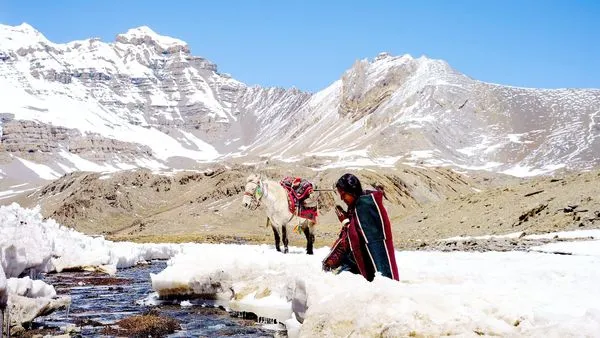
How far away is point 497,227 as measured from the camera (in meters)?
32.7

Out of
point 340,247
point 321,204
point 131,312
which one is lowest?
point 131,312

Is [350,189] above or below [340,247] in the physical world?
above

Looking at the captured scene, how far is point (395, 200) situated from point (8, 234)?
66514 millimetres

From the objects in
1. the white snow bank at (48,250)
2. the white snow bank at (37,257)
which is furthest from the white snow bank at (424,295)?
the white snow bank at (48,250)

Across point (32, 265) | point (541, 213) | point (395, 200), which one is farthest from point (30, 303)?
point (395, 200)

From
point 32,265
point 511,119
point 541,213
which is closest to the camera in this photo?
point 32,265

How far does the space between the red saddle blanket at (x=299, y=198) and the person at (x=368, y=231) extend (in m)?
9.81

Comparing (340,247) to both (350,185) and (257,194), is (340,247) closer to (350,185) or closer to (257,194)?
(350,185)

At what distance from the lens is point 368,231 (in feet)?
27.3

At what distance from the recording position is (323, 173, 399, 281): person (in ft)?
27.2

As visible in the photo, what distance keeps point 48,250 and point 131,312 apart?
6193 mm

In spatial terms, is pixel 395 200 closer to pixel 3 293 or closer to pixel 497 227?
pixel 497 227

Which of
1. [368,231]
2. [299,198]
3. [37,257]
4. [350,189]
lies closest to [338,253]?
[368,231]

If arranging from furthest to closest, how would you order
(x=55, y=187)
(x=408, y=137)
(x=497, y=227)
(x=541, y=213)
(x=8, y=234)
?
1. (x=408, y=137)
2. (x=55, y=187)
3. (x=497, y=227)
4. (x=541, y=213)
5. (x=8, y=234)
